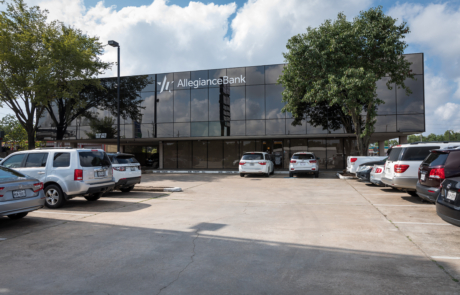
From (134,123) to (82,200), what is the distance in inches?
684

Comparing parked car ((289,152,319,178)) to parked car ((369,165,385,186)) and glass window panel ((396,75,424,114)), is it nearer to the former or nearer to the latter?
parked car ((369,165,385,186))

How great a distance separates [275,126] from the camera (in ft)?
81.6

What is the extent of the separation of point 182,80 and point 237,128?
6.59 meters

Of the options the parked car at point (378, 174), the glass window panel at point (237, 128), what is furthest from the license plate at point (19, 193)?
the glass window panel at point (237, 128)

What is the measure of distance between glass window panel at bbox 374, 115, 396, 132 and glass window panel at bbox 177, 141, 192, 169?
1732 cm

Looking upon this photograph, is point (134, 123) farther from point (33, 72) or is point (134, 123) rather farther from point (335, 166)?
point (335, 166)

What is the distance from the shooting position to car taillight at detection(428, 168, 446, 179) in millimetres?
7280

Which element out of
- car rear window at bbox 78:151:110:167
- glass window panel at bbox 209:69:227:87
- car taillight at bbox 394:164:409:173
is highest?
glass window panel at bbox 209:69:227:87

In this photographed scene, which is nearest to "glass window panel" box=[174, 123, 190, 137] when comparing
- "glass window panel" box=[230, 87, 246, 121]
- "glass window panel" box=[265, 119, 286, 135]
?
"glass window panel" box=[230, 87, 246, 121]

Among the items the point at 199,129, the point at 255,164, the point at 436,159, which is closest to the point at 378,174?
the point at 436,159

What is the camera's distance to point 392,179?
1026 centimetres

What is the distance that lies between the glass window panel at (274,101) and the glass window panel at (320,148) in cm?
513

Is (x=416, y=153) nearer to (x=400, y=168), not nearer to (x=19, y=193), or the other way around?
(x=400, y=168)

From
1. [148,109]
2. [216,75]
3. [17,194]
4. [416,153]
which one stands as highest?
[216,75]
